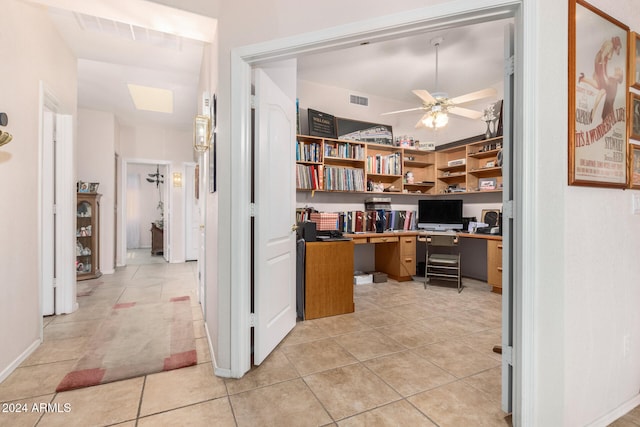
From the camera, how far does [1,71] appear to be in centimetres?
187

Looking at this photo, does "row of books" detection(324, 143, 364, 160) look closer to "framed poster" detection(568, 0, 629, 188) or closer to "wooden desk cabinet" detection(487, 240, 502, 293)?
"wooden desk cabinet" detection(487, 240, 502, 293)

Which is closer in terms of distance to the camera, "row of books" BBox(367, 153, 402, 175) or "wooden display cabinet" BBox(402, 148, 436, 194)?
"row of books" BBox(367, 153, 402, 175)

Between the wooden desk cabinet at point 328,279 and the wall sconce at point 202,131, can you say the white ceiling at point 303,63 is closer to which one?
the wall sconce at point 202,131

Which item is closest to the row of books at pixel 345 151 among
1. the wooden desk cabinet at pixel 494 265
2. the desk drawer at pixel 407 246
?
the desk drawer at pixel 407 246

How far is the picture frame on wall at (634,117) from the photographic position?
155cm

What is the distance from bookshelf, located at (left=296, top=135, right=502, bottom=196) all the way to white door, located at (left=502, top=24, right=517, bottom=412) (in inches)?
108

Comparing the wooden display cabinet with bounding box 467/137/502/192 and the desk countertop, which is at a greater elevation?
the wooden display cabinet with bounding box 467/137/502/192

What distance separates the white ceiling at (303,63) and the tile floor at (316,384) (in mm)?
2468

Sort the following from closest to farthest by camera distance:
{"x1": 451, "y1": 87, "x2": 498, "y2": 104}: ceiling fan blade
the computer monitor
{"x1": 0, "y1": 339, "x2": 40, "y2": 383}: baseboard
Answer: {"x1": 0, "y1": 339, "x2": 40, "y2": 383}: baseboard < {"x1": 451, "y1": 87, "x2": 498, "y2": 104}: ceiling fan blade < the computer monitor

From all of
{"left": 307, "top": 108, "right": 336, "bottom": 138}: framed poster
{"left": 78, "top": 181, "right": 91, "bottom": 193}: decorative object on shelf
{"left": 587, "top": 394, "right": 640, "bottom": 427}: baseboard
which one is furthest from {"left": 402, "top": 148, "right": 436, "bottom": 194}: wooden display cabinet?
{"left": 78, "top": 181, "right": 91, "bottom": 193}: decorative object on shelf

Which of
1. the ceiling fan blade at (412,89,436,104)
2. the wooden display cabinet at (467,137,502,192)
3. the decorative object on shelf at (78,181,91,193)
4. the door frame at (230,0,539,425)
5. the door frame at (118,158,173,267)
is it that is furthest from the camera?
the door frame at (118,158,173,267)

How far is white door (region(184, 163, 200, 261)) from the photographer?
6.40 meters

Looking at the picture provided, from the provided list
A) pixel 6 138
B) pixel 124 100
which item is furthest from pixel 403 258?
pixel 124 100

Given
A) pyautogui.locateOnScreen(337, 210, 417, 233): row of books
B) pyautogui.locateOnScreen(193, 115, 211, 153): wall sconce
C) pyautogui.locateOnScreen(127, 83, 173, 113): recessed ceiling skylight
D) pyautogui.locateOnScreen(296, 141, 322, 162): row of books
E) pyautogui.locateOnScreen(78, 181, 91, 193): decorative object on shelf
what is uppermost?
pyautogui.locateOnScreen(127, 83, 173, 113): recessed ceiling skylight
